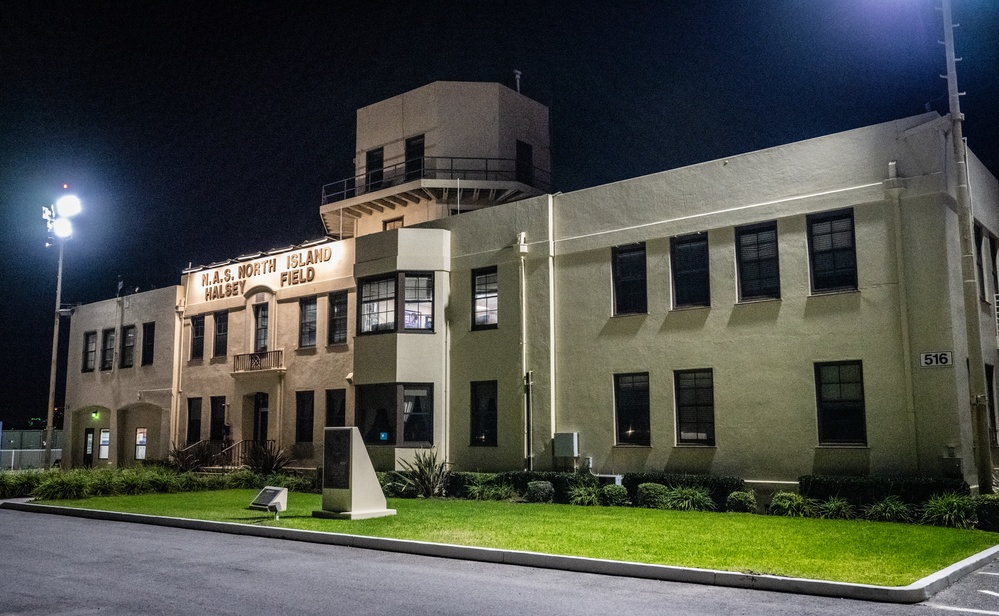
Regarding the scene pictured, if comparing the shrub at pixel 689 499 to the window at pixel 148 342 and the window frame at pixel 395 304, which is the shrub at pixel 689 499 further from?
the window at pixel 148 342

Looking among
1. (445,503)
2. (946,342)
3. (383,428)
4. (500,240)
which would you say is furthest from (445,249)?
(946,342)

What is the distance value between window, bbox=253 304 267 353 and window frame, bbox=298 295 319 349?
2192 millimetres

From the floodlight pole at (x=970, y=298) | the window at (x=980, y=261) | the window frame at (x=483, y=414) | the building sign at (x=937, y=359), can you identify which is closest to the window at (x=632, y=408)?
the window frame at (x=483, y=414)

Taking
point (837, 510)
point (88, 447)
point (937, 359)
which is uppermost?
point (937, 359)

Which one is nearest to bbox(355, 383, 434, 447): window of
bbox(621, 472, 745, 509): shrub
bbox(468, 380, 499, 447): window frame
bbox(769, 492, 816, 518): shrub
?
bbox(468, 380, 499, 447): window frame

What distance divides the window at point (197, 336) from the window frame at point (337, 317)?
8111 millimetres

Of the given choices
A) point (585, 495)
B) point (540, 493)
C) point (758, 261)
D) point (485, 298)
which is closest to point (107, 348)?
point (485, 298)

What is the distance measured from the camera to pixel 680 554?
11859 mm

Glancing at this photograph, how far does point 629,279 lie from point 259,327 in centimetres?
1650

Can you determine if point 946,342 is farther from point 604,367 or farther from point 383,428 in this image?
point 383,428

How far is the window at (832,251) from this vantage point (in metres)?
18.5

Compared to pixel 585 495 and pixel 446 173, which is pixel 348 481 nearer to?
pixel 585 495

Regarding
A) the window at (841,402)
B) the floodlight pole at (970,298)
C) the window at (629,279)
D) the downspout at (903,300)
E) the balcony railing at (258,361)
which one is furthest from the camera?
the balcony railing at (258,361)

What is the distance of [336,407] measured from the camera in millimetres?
29125
